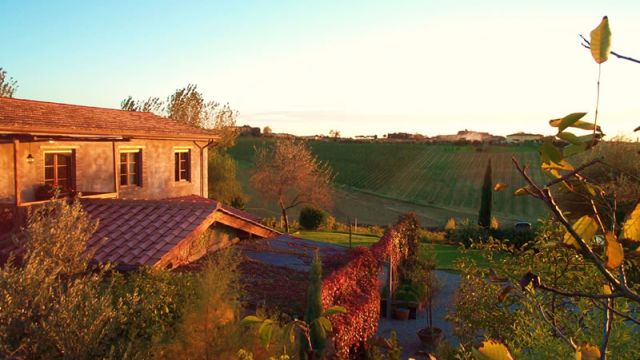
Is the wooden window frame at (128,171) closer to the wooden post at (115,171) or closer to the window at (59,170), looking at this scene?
the wooden post at (115,171)

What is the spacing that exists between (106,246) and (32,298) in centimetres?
474

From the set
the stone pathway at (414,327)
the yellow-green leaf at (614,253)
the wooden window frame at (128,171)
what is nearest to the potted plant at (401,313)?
the stone pathway at (414,327)

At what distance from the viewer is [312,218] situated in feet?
115

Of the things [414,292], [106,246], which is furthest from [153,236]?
[414,292]

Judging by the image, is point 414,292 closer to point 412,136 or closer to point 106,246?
point 106,246

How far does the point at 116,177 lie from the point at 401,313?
10.3m

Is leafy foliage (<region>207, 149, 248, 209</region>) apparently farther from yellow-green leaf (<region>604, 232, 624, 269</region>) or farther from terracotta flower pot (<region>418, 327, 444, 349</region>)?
yellow-green leaf (<region>604, 232, 624, 269</region>)

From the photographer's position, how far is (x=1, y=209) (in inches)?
475

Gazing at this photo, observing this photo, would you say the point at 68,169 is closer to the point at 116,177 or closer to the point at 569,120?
the point at 116,177

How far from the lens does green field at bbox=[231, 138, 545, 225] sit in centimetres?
5534

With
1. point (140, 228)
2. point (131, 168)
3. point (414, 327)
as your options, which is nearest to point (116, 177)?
point (131, 168)

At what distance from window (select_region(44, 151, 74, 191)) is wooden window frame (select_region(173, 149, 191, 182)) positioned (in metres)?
5.10

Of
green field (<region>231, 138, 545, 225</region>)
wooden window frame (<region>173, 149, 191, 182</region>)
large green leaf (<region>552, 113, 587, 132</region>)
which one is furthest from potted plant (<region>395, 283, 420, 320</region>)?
green field (<region>231, 138, 545, 225</region>)

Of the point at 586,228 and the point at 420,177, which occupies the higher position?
the point at 586,228
